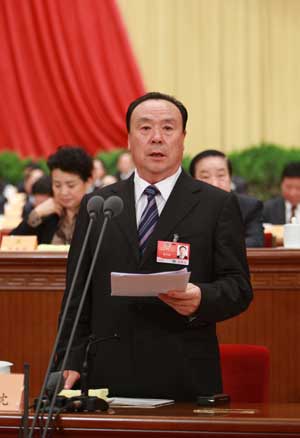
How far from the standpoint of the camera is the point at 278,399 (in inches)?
176

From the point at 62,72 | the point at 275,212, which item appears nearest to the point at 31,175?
the point at 62,72

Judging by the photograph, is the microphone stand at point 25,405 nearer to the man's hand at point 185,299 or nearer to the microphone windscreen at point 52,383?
the microphone windscreen at point 52,383

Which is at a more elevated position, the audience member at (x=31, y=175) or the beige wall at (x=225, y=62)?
the beige wall at (x=225, y=62)

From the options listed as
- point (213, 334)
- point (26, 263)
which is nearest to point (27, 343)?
point (26, 263)

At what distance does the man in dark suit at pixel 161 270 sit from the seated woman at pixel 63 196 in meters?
1.96

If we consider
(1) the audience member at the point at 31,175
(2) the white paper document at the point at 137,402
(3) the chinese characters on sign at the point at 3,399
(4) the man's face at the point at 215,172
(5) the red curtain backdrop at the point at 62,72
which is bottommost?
(2) the white paper document at the point at 137,402

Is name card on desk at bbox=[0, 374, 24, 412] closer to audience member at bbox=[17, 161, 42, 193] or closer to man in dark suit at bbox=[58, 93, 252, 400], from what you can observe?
man in dark suit at bbox=[58, 93, 252, 400]

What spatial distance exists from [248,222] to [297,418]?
316 cm

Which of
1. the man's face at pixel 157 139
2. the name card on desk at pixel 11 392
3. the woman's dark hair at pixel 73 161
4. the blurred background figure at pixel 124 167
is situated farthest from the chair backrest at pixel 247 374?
the blurred background figure at pixel 124 167

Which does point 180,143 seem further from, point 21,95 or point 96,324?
point 21,95

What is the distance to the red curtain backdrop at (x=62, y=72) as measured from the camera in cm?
1448

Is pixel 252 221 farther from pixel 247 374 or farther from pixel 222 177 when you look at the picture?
pixel 247 374

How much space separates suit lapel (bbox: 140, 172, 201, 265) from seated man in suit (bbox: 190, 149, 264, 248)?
210 cm

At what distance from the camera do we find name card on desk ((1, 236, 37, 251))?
4.95 metres
